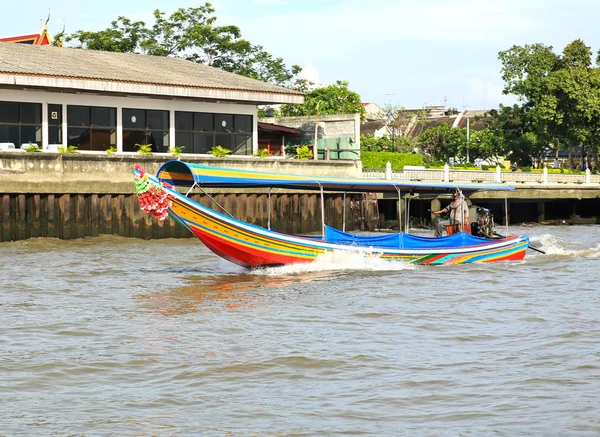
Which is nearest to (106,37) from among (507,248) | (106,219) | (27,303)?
(106,219)

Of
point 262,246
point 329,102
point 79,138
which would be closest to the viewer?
point 262,246

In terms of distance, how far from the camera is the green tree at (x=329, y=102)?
184 feet

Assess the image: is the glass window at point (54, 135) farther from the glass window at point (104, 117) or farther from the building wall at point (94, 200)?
the building wall at point (94, 200)

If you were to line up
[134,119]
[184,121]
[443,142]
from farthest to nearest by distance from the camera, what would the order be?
[443,142], [184,121], [134,119]

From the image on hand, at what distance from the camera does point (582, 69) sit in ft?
169

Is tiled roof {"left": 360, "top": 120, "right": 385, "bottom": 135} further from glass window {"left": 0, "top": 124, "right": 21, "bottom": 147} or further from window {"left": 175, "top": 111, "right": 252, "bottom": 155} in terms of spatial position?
glass window {"left": 0, "top": 124, "right": 21, "bottom": 147}

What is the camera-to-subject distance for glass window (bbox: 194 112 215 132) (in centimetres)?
3616

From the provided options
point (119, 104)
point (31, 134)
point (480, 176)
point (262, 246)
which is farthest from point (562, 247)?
point (31, 134)

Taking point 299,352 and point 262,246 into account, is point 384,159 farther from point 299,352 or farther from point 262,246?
point 299,352

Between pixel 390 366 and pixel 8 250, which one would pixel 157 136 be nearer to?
pixel 8 250

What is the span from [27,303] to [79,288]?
2243 mm

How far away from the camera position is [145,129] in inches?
1368

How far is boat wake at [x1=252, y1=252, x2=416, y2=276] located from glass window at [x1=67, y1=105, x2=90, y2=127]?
15.3 m

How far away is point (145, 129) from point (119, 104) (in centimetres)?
151
